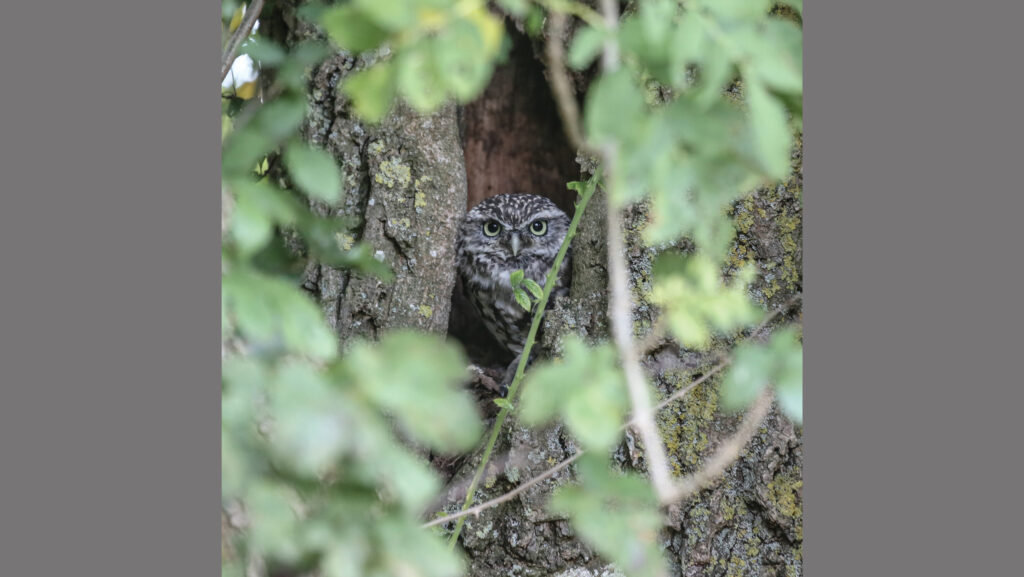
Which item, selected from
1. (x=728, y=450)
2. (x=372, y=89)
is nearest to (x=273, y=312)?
(x=372, y=89)

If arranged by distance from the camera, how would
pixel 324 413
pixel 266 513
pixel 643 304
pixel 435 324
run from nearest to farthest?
pixel 324 413 < pixel 266 513 < pixel 643 304 < pixel 435 324

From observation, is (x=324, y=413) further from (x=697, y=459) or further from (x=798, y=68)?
(x=697, y=459)

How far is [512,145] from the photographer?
3924 millimetres

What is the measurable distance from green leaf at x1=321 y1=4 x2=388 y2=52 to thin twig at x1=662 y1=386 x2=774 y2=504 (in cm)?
179

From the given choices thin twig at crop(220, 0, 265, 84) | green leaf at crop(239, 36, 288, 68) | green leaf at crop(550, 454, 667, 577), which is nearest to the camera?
green leaf at crop(550, 454, 667, 577)

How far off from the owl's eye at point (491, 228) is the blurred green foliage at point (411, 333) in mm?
2365

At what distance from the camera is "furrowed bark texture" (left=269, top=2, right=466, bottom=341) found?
3.08 meters

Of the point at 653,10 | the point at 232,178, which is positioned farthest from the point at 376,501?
the point at 653,10

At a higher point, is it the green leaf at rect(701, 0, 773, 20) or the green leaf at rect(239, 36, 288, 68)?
the green leaf at rect(701, 0, 773, 20)

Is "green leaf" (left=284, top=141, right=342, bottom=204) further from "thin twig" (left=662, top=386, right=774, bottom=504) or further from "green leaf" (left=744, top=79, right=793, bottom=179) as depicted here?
"thin twig" (left=662, top=386, right=774, bottom=504)

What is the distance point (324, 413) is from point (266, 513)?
218mm

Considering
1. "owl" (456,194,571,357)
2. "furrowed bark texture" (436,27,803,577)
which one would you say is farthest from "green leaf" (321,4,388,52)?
"owl" (456,194,571,357)

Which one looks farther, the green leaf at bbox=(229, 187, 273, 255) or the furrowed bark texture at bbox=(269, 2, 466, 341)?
the furrowed bark texture at bbox=(269, 2, 466, 341)

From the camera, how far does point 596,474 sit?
164 cm
